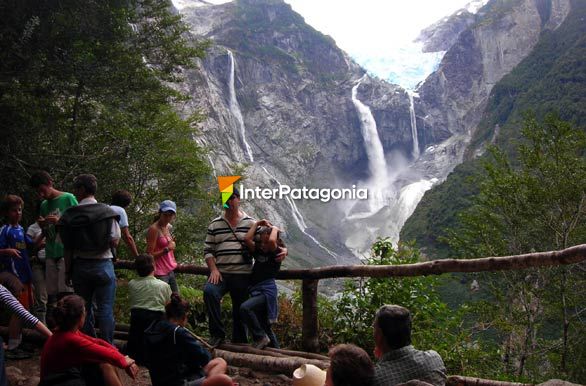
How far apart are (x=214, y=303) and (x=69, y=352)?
75.2 inches

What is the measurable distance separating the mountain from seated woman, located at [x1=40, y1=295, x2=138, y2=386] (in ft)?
167

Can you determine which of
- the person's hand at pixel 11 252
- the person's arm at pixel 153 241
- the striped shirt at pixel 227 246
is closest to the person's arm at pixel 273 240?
the striped shirt at pixel 227 246

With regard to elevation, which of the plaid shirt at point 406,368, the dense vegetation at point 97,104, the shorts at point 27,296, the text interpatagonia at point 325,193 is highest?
the text interpatagonia at point 325,193

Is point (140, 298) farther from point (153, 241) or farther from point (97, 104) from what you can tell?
point (97, 104)

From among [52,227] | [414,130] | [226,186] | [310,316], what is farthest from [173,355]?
[414,130]

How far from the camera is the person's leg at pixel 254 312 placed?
15.6 ft

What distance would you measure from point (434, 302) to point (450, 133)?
377ft

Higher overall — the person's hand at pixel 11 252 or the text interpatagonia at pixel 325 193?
the text interpatagonia at pixel 325 193

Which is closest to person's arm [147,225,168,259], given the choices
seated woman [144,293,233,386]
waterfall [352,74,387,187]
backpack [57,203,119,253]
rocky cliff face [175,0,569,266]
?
backpack [57,203,119,253]

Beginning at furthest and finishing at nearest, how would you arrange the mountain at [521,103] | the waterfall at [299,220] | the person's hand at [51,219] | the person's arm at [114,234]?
the waterfall at [299,220], the mountain at [521,103], the person's hand at [51,219], the person's arm at [114,234]

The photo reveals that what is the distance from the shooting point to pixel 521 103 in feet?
265

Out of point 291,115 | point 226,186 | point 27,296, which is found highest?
point 291,115

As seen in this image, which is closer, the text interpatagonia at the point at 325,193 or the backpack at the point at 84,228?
the backpack at the point at 84,228

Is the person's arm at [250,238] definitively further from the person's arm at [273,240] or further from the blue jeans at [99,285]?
Answer: the blue jeans at [99,285]
